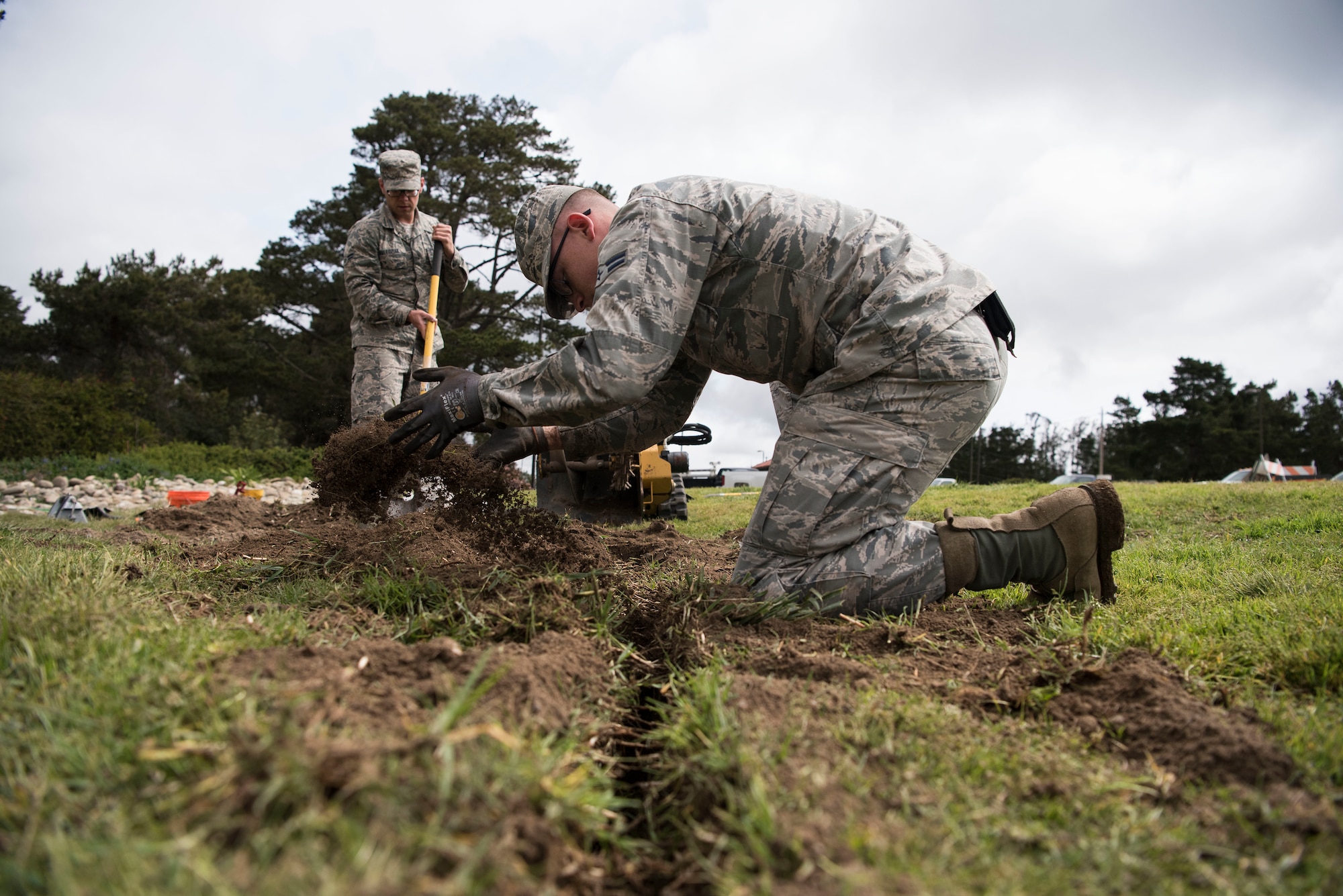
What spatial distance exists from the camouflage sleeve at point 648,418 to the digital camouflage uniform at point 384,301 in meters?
3.23

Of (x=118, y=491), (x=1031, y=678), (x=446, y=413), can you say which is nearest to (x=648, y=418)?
(x=446, y=413)

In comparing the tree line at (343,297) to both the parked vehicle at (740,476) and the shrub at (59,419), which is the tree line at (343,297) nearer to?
the shrub at (59,419)

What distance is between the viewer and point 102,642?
1.55 m

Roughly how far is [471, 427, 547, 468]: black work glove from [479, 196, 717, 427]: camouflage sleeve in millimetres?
648

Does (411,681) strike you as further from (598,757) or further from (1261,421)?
(1261,421)

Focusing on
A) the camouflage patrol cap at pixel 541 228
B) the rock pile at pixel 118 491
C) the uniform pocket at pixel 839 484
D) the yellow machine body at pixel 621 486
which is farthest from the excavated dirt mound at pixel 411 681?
the rock pile at pixel 118 491

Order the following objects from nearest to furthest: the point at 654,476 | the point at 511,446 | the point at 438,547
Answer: the point at 438,547 < the point at 511,446 < the point at 654,476

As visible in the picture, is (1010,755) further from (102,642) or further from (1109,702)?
(102,642)

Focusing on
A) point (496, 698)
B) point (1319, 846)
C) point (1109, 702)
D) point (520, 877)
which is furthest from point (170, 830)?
point (1109, 702)

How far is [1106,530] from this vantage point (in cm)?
255

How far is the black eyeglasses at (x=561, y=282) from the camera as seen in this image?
9.34 feet

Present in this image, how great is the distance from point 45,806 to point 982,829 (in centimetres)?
131

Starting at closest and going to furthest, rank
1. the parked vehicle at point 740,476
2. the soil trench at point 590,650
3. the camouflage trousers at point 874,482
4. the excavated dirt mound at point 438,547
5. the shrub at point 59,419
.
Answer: the soil trench at point 590,650, the camouflage trousers at point 874,482, the excavated dirt mound at point 438,547, the shrub at point 59,419, the parked vehicle at point 740,476

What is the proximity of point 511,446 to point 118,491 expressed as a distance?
438 inches
